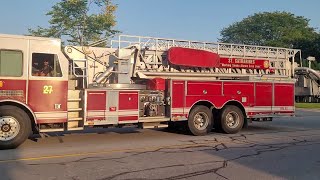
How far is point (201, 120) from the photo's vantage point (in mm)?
13453

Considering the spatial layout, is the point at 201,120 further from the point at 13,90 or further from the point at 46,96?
the point at 13,90

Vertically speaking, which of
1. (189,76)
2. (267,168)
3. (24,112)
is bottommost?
(267,168)

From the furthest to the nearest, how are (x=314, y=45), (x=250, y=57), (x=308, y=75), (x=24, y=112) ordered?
(x=314, y=45) → (x=308, y=75) → (x=250, y=57) → (x=24, y=112)

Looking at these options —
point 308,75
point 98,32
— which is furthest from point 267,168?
point 98,32

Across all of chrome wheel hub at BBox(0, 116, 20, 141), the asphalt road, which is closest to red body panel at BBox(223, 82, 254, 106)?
the asphalt road

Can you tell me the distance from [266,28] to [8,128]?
80.3m

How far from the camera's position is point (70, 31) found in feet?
126

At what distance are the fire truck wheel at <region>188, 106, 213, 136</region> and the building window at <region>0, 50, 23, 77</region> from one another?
5.37m

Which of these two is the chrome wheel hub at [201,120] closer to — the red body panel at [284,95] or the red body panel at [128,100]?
the red body panel at [128,100]

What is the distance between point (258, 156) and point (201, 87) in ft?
14.2

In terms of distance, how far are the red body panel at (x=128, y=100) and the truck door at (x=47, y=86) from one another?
1.61m

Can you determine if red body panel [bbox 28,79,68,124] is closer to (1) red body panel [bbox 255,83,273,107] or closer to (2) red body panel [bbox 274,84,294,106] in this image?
(1) red body panel [bbox 255,83,273,107]

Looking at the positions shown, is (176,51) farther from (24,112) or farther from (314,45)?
(314,45)

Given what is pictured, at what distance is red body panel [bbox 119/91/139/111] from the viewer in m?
11.8
